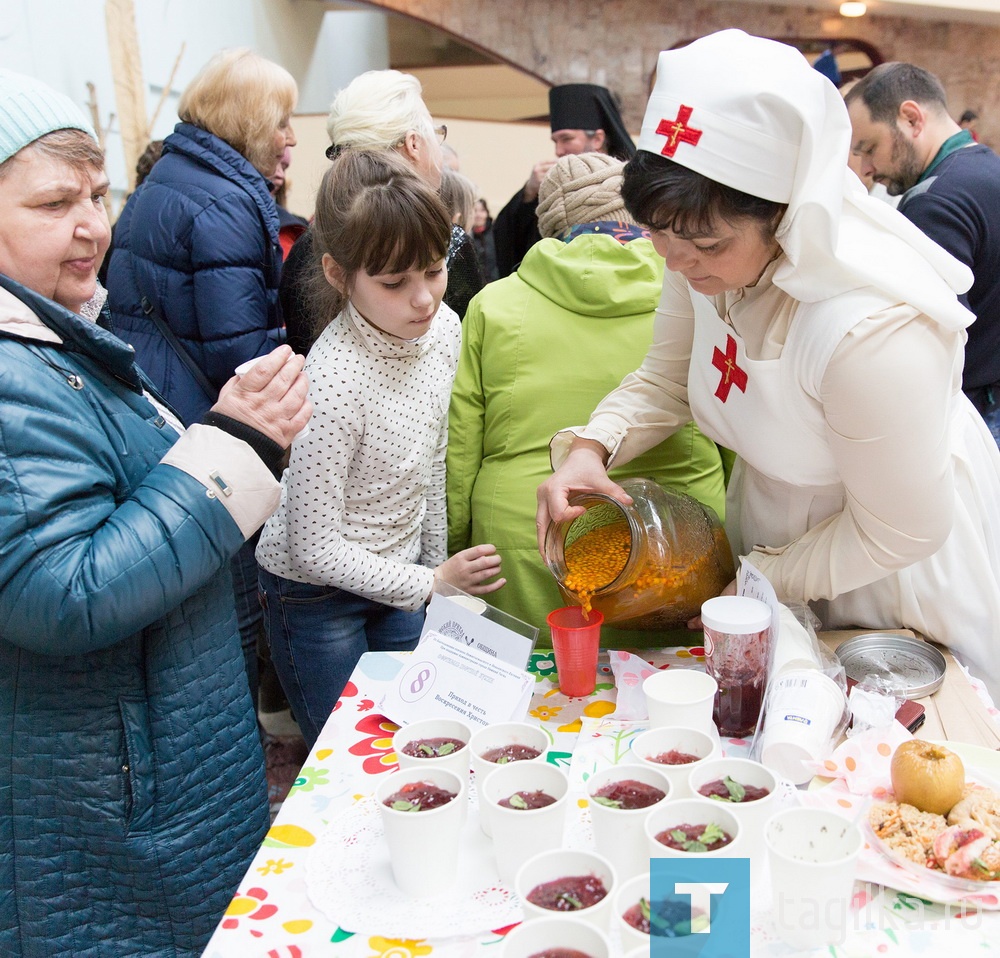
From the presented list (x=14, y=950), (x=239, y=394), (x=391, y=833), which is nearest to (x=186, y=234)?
(x=239, y=394)

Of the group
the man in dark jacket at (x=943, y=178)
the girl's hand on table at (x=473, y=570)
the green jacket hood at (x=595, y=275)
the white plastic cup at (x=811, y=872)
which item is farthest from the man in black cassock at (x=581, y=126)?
the white plastic cup at (x=811, y=872)

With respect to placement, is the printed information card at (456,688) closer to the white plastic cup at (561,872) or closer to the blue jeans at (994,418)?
the white plastic cup at (561,872)

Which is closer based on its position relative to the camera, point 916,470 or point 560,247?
point 916,470

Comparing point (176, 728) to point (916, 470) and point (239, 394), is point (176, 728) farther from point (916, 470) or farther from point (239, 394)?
point (916, 470)

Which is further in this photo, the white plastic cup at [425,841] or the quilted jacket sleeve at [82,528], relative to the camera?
the quilted jacket sleeve at [82,528]

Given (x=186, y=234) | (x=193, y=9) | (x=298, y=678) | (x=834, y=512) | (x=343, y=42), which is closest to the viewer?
(x=834, y=512)

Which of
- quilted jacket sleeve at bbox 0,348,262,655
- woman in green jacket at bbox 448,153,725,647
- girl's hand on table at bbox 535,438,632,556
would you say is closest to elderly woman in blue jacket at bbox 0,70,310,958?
quilted jacket sleeve at bbox 0,348,262,655

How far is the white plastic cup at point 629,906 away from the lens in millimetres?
785

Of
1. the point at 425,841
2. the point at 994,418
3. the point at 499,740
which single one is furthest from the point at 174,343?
the point at 994,418

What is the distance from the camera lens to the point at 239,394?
1.26 meters

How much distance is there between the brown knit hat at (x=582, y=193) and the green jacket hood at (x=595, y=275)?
91 millimetres

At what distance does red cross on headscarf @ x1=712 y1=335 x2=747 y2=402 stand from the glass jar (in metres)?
0.20

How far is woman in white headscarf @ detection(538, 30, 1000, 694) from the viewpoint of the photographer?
119cm

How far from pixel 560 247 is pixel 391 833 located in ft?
3.97
